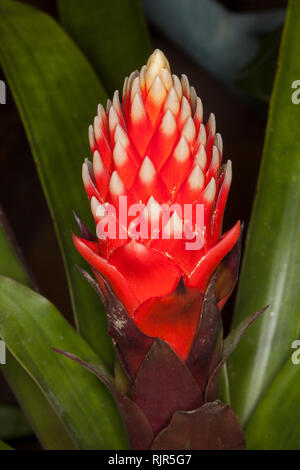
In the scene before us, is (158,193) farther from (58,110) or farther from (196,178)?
(58,110)

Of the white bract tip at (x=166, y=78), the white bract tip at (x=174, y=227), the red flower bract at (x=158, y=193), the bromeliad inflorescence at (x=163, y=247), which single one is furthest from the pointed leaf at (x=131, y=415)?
the white bract tip at (x=166, y=78)

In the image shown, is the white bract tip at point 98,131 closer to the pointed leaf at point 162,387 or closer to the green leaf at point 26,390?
the pointed leaf at point 162,387

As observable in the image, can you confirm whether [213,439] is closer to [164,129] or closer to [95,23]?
[164,129]

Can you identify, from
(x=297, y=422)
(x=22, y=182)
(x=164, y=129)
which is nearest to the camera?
(x=164, y=129)

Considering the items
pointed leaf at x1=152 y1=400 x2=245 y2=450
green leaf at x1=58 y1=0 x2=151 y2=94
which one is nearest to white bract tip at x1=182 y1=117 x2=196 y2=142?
pointed leaf at x1=152 y1=400 x2=245 y2=450

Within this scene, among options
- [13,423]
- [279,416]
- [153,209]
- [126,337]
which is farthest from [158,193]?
[13,423]

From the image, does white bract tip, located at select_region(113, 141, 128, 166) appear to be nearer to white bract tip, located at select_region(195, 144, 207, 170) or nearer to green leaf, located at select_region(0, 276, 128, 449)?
white bract tip, located at select_region(195, 144, 207, 170)
